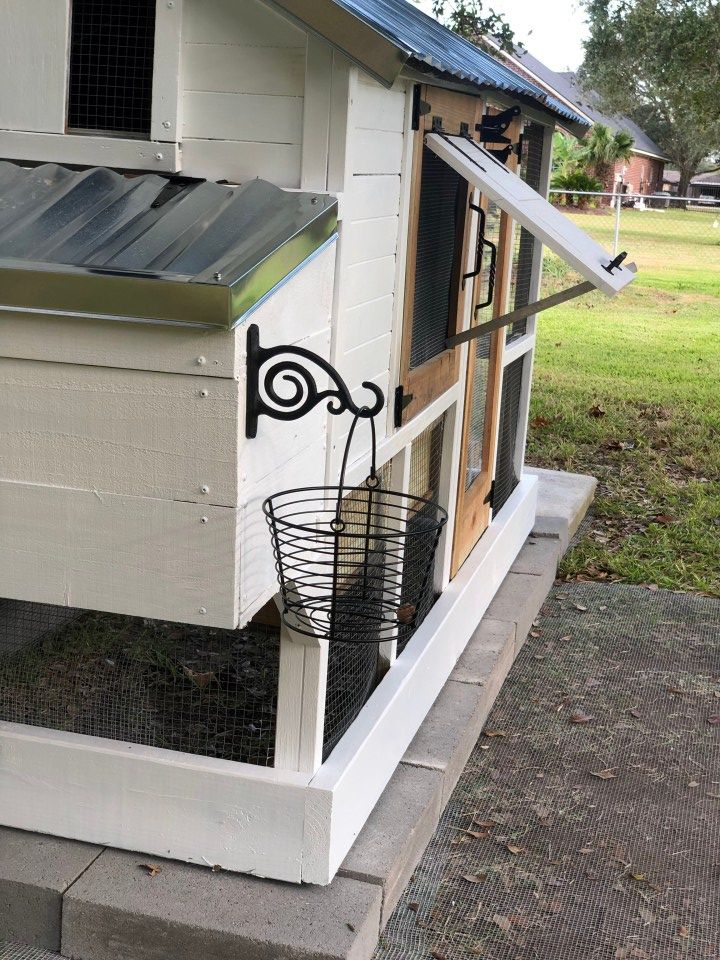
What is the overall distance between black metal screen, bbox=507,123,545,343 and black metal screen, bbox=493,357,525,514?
0.20m

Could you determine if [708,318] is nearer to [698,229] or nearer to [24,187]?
[698,229]

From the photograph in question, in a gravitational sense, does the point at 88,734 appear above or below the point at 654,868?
above

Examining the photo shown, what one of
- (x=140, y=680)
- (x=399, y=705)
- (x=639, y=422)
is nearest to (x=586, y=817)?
(x=399, y=705)

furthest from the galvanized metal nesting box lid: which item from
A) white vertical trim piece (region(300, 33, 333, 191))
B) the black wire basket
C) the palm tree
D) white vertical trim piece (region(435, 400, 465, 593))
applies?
the palm tree

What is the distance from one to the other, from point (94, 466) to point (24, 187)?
686 mm

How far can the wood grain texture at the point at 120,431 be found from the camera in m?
2.32

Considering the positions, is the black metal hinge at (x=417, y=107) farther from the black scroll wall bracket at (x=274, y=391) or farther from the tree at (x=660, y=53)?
the tree at (x=660, y=53)

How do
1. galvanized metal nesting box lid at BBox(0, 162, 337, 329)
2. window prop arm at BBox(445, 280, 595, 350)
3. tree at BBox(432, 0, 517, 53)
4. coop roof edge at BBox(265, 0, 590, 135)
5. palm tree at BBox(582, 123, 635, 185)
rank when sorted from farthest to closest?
palm tree at BBox(582, 123, 635, 185) → tree at BBox(432, 0, 517, 53) → window prop arm at BBox(445, 280, 595, 350) → coop roof edge at BBox(265, 0, 590, 135) → galvanized metal nesting box lid at BBox(0, 162, 337, 329)

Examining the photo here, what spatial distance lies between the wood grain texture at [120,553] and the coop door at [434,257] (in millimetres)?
1168

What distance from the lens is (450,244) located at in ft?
12.8

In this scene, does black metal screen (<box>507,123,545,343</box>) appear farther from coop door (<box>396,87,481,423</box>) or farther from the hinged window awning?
the hinged window awning

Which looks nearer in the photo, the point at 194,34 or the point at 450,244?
the point at 194,34

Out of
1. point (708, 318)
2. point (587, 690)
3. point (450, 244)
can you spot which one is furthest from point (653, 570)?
point (708, 318)

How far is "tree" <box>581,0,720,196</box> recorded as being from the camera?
42.6 ft
